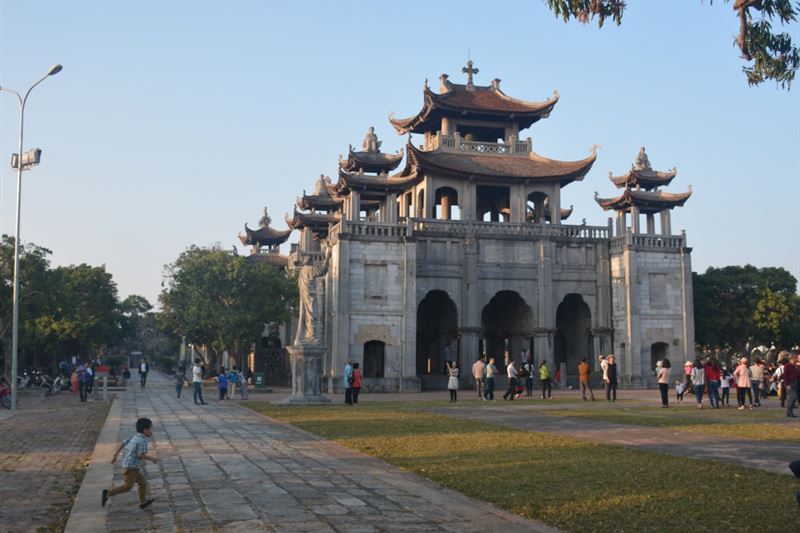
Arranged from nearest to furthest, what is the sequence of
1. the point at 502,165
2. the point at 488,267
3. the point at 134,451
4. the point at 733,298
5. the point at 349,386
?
the point at 134,451 → the point at 349,386 → the point at 488,267 → the point at 502,165 → the point at 733,298

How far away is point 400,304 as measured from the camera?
148ft

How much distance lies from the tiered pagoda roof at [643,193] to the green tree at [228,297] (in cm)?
2065

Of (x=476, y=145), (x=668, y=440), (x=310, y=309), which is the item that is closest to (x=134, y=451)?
(x=668, y=440)

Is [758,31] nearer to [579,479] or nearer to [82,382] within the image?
[579,479]

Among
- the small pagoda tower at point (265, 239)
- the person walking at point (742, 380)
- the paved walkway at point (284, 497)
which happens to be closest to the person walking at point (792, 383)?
the person walking at point (742, 380)

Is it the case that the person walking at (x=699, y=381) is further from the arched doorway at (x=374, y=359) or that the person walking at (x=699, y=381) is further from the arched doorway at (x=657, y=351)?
the arched doorway at (x=374, y=359)

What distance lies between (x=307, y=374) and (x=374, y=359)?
18149 mm

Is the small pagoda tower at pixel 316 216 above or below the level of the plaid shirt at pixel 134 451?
above

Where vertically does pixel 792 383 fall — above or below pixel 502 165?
below

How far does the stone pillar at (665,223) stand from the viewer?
162 feet

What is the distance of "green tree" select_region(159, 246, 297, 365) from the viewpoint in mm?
50344

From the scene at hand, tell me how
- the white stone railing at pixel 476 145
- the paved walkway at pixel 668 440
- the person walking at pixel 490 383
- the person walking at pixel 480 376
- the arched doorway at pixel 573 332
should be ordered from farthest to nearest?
the white stone railing at pixel 476 145 < the arched doorway at pixel 573 332 < the person walking at pixel 480 376 < the person walking at pixel 490 383 < the paved walkway at pixel 668 440

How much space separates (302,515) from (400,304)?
3608cm

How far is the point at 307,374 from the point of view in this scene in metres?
29.8
